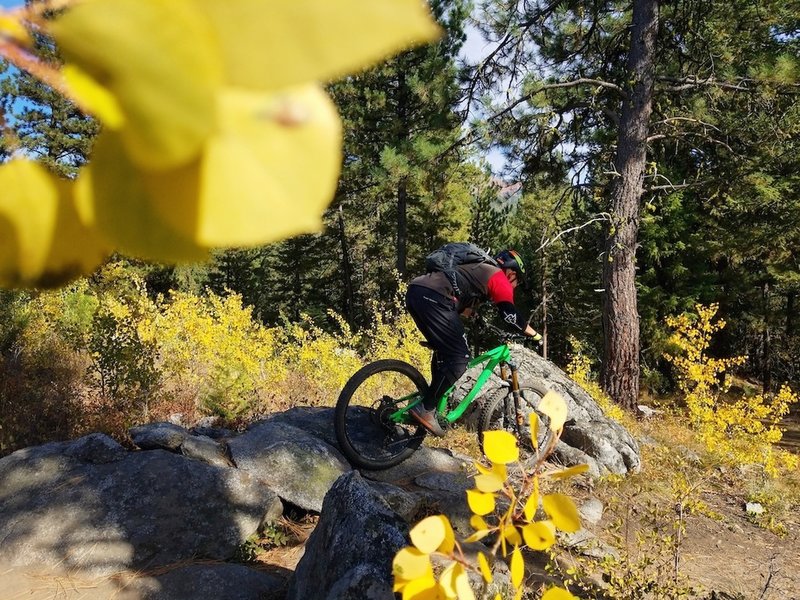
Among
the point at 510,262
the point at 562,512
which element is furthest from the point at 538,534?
the point at 510,262

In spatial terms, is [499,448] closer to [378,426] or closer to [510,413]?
[378,426]

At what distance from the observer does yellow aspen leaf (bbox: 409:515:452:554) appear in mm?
514

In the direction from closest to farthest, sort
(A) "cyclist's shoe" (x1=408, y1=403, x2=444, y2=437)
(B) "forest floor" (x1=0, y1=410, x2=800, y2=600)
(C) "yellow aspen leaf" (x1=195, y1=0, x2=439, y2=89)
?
(C) "yellow aspen leaf" (x1=195, y1=0, x2=439, y2=89) < (B) "forest floor" (x1=0, y1=410, x2=800, y2=600) < (A) "cyclist's shoe" (x1=408, y1=403, x2=444, y2=437)

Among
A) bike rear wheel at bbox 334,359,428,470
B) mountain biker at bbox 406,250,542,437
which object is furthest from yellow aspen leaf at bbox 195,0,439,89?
bike rear wheel at bbox 334,359,428,470

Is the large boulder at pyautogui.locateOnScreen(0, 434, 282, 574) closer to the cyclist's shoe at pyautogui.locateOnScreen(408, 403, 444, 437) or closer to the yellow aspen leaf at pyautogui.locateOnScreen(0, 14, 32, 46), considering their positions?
the cyclist's shoe at pyautogui.locateOnScreen(408, 403, 444, 437)

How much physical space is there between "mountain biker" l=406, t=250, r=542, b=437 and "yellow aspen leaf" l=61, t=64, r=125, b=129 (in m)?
3.48

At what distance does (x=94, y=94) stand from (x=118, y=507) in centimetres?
348

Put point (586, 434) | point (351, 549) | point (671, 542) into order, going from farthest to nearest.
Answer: point (586, 434), point (671, 542), point (351, 549)

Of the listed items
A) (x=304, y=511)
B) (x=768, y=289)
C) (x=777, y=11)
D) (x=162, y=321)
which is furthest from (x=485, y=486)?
(x=768, y=289)

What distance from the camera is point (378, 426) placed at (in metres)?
4.18

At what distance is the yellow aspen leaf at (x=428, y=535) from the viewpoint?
0.51 meters

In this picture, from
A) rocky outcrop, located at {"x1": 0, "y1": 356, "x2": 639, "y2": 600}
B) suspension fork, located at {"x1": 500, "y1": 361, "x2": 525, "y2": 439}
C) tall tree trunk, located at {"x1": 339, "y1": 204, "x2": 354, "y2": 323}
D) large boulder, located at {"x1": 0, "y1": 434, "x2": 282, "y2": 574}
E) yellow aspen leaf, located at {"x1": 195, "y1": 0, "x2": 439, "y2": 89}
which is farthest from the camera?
tall tree trunk, located at {"x1": 339, "y1": 204, "x2": 354, "y2": 323}

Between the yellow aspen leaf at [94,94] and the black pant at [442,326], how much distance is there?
3482 mm

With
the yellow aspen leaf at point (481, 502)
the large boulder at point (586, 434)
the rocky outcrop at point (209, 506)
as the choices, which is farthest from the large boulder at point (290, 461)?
the yellow aspen leaf at point (481, 502)
